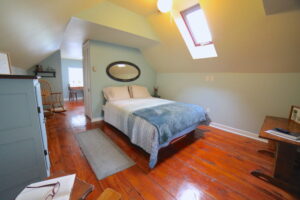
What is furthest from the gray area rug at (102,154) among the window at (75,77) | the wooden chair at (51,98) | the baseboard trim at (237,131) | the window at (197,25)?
the window at (75,77)

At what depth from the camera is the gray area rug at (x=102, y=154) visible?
1657mm

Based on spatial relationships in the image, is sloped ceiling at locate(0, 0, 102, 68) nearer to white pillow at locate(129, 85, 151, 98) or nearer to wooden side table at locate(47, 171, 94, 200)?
wooden side table at locate(47, 171, 94, 200)

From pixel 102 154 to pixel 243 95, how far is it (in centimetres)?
300

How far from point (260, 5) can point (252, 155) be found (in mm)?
2201

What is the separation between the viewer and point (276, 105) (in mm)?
2342

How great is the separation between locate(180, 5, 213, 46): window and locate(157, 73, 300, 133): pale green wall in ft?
2.82

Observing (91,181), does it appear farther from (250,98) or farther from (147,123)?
(250,98)

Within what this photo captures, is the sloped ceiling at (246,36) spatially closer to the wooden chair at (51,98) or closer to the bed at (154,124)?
the bed at (154,124)

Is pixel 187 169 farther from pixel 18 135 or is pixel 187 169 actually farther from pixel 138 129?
pixel 18 135

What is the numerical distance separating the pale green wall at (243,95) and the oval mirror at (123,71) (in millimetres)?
1474

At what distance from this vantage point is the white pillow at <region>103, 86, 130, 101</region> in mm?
3197

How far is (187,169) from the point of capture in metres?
1.70

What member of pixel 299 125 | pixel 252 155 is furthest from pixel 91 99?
pixel 299 125

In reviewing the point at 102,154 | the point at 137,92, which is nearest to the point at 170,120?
the point at 102,154
